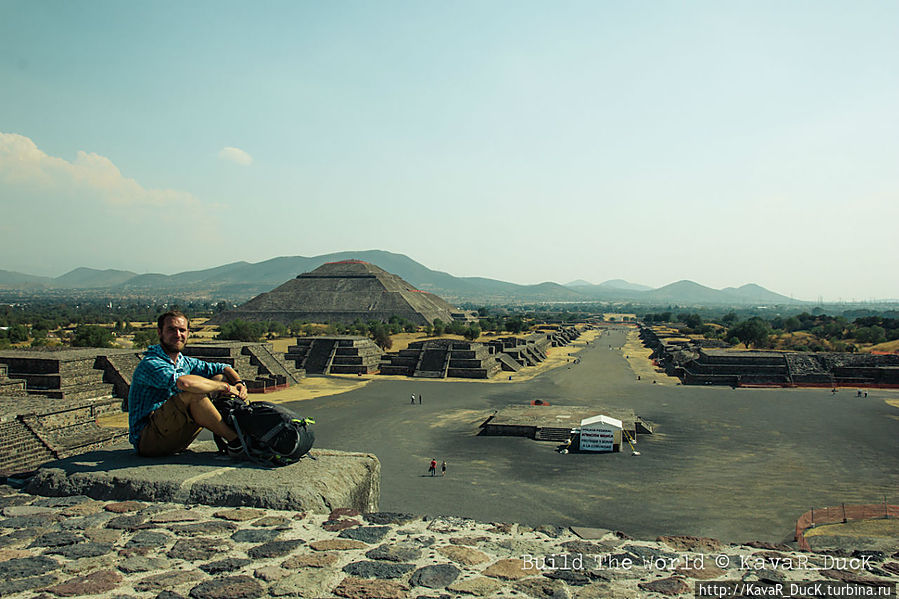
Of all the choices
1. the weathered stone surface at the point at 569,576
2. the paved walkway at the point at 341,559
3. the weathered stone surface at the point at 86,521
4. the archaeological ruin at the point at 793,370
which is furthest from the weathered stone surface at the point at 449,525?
the archaeological ruin at the point at 793,370

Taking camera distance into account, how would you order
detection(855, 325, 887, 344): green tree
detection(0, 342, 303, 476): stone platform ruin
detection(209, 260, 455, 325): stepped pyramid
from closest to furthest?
detection(0, 342, 303, 476): stone platform ruin, detection(855, 325, 887, 344): green tree, detection(209, 260, 455, 325): stepped pyramid

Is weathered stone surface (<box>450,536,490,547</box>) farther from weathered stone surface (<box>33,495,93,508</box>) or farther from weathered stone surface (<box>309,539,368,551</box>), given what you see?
weathered stone surface (<box>33,495,93,508</box>)

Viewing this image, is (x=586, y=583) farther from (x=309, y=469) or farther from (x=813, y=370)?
(x=813, y=370)

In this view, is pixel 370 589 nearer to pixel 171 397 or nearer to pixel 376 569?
pixel 376 569

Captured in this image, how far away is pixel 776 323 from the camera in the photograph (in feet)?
367

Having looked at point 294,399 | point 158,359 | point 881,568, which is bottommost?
point 294,399

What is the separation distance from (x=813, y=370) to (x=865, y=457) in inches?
992

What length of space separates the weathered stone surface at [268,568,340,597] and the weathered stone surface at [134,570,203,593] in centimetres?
60

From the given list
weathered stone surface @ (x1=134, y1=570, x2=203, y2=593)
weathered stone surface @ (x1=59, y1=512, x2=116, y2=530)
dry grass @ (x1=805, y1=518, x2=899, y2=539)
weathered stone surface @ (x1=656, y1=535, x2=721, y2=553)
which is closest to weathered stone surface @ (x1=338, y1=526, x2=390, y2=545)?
weathered stone surface @ (x1=134, y1=570, x2=203, y2=593)

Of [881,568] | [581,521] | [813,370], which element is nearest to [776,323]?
[813,370]

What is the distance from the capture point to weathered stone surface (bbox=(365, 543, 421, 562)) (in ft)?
14.0

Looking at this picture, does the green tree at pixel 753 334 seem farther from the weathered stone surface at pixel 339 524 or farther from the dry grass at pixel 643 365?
the weathered stone surface at pixel 339 524

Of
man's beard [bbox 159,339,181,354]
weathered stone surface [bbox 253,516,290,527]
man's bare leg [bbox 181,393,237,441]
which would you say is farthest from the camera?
man's beard [bbox 159,339,181,354]

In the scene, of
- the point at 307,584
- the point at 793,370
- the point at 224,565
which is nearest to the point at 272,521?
the point at 224,565
